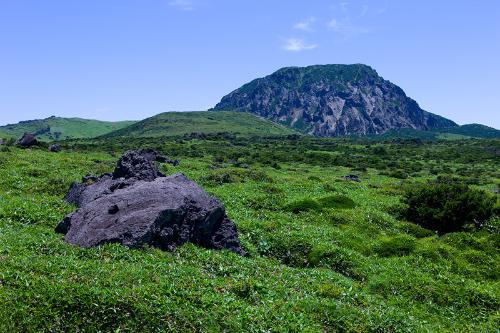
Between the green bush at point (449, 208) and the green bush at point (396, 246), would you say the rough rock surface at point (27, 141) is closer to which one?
the green bush at point (449, 208)

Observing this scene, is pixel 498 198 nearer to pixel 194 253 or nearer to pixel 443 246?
pixel 443 246

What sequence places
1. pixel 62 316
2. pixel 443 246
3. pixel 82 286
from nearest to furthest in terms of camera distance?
pixel 62 316 → pixel 82 286 → pixel 443 246

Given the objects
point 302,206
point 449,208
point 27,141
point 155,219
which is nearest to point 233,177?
point 302,206

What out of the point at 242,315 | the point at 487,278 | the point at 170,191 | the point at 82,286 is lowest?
the point at 487,278

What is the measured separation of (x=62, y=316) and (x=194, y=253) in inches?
300

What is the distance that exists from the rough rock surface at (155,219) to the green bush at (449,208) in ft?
55.4

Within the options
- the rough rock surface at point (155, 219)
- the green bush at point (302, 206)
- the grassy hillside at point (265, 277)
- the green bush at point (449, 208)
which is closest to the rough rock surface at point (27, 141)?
the grassy hillside at point (265, 277)

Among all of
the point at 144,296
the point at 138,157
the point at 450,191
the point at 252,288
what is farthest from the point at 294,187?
the point at 144,296

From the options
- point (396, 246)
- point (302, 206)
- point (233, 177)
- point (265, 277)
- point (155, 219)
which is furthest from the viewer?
point (233, 177)

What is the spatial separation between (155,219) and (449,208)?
21991 millimetres

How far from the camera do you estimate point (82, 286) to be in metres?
14.2

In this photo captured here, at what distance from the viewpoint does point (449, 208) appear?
31.5m

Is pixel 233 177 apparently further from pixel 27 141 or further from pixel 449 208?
pixel 27 141

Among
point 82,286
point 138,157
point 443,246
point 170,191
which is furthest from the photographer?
point 138,157
